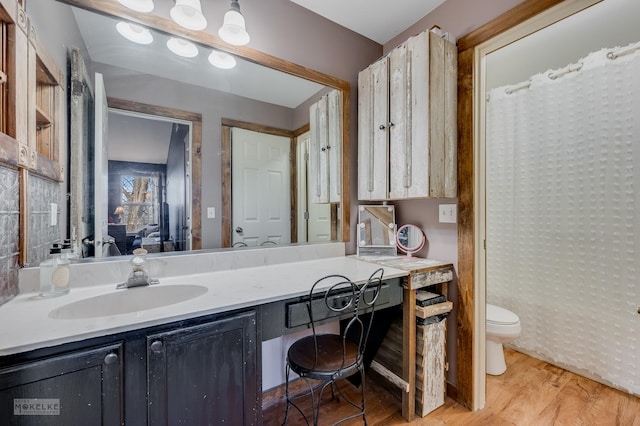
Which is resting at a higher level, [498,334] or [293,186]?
[293,186]

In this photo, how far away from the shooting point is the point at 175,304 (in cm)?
97

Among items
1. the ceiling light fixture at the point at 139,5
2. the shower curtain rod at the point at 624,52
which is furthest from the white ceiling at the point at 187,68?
the shower curtain rod at the point at 624,52

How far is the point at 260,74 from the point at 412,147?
1.02m

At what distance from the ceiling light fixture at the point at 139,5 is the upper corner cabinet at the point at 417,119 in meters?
1.29

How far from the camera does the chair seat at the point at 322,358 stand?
1.23 m

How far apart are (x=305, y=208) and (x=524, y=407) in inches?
70.2

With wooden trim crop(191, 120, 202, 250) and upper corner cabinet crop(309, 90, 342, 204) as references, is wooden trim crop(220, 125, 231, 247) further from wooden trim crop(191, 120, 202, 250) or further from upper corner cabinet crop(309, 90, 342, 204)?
upper corner cabinet crop(309, 90, 342, 204)

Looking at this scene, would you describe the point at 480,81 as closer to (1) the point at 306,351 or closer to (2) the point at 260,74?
(2) the point at 260,74

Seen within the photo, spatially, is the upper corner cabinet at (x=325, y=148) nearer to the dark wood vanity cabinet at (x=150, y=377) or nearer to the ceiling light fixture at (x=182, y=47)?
the ceiling light fixture at (x=182, y=47)

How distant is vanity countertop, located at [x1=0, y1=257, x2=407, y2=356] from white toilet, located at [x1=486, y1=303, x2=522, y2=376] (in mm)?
998

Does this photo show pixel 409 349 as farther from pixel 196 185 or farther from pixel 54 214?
pixel 54 214

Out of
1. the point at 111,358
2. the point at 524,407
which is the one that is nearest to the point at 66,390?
the point at 111,358

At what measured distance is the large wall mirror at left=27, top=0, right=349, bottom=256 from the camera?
4.13 ft

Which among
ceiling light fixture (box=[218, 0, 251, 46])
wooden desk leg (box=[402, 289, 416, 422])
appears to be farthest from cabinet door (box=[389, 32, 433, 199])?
ceiling light fixture (box=[218, 0, 251, 46])
